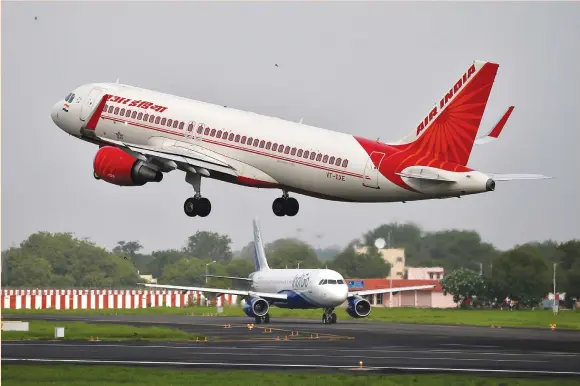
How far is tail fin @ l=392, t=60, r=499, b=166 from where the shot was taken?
7769 centimetres

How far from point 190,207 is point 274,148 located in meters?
6.89

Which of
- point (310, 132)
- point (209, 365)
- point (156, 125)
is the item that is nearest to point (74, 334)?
point (209, 365)

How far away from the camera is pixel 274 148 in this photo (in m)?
81.1

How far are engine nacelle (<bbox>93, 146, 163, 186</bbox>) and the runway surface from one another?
634 inches

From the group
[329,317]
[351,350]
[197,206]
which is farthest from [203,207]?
[329,317]

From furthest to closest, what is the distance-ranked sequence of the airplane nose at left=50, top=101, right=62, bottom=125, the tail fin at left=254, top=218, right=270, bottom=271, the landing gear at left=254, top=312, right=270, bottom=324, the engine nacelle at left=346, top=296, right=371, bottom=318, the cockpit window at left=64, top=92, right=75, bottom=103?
the tail fin at left=254, top=218, right=270, bottom=271 → the engine nacelle at left=346, top=296, right=371, bottom=318 → the landing gear at left=254, top=312, right=270, bottom=324 → the airplane nose at left=50, top=101, right=62, bottom=125 → the cockpit window at left=64, top=92, right=75, bottom=103

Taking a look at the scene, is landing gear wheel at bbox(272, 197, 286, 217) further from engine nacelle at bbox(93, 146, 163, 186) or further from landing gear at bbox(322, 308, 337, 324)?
landing gear at bbox(322, 308, 337, 324)

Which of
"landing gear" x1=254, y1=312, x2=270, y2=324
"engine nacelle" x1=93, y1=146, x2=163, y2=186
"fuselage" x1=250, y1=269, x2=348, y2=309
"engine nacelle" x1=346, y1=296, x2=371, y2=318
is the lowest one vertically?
"landing gear" x1=254, y1=312, x2=270, y2=324

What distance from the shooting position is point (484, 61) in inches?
3103

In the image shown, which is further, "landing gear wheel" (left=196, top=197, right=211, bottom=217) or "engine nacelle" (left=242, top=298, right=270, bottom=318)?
"engine nacelle" (left=242, top=298, right=270, bottom=318)

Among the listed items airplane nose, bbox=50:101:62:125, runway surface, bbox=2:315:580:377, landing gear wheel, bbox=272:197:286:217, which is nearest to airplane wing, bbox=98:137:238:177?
landing gear wheel, bbox=272:197:286:217

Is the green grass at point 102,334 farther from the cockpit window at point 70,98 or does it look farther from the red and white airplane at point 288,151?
the red and white airplane at point 288,151

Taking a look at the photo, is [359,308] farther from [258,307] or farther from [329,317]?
[258,307]

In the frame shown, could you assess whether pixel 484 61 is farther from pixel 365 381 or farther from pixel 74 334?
pixel 74 334
